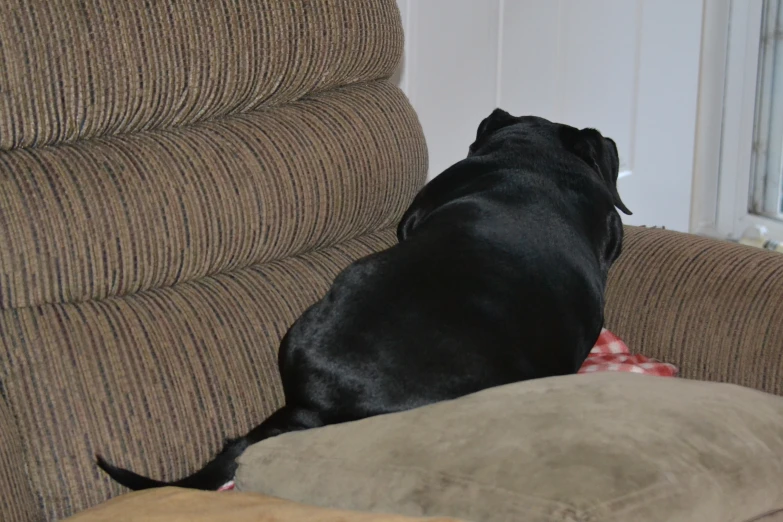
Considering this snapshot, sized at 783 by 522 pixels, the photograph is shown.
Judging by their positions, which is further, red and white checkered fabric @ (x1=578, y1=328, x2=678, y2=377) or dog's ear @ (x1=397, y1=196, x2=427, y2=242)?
dog's ear @ (x1=397, y1=196, x2=427, y2=242)

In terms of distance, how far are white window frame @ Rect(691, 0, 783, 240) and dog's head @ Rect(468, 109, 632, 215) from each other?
1554 millimetres

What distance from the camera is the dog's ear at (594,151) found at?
4.75 feet

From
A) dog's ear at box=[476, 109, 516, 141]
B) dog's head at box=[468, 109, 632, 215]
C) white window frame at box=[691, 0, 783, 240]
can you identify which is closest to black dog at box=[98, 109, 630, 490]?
dog's head at box=[468, 109, 632, 215]

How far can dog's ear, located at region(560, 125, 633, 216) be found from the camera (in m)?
1.45

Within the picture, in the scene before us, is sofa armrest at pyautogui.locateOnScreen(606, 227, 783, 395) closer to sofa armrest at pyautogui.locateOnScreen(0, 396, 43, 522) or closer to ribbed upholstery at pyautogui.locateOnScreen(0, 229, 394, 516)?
Answer: ribbed upholstery at pyautogui.locateOnScreen(0, 229, 394, 516)

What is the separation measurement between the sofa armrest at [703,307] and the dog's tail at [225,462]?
0.56 metres

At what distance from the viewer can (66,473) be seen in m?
1.00

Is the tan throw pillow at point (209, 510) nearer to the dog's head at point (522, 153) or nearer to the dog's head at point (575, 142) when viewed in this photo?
the dog's head at point (522, 153)

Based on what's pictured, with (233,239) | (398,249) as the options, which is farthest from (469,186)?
(233,239)

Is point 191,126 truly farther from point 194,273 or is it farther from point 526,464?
point 526,464

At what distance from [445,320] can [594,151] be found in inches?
23.7

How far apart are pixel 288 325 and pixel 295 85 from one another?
352mm

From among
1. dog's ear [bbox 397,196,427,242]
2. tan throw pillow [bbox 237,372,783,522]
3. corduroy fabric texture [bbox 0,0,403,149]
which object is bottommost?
tan throw pillow [bbox 237,372,783,522]

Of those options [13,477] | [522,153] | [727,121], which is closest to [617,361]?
[522,153]
